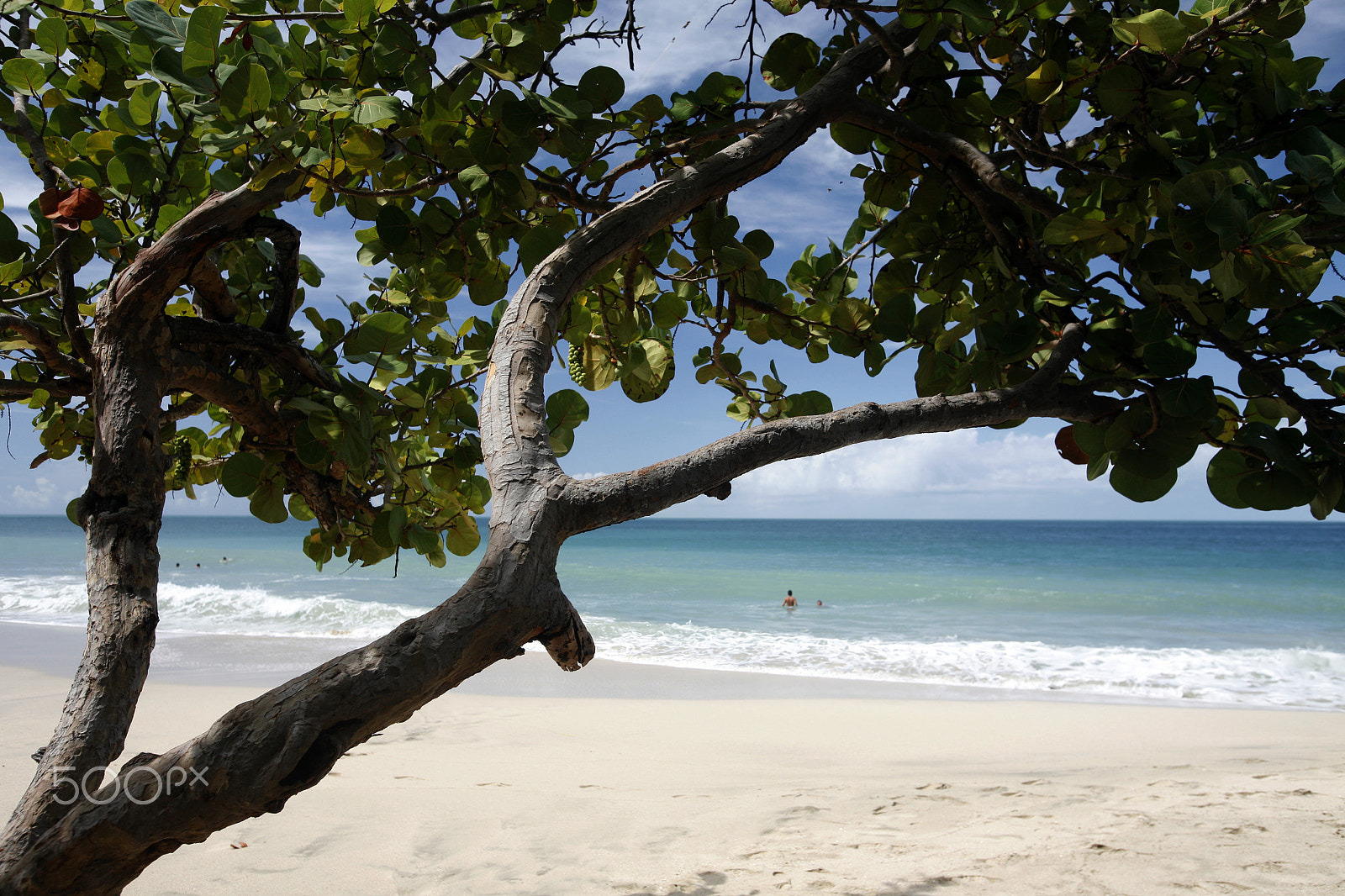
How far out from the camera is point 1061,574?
2434cm

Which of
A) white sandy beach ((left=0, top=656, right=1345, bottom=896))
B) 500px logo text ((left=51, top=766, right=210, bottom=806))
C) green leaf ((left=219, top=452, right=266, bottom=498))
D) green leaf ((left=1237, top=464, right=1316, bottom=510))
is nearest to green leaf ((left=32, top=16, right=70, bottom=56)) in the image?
green leaf ((left=219, top=452, right=266, bottom=498))

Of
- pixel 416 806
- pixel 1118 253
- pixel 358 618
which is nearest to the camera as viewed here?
pixel 1118 253

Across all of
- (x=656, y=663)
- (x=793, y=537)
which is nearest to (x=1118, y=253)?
(x=656, y=663)

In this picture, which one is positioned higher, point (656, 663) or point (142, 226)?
point (142, 226)

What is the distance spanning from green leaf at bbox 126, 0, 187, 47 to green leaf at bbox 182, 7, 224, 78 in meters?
0.11

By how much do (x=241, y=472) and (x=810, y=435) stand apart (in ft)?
3.93

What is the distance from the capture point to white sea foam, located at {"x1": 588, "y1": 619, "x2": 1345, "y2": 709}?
27.4ft

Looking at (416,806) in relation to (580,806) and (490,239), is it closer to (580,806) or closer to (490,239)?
(580,806)

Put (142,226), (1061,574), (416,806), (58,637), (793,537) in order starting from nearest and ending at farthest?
1. (142,226)
2. (416,806)
3. (58,637)
4. (1061,574)
5. (793,537)

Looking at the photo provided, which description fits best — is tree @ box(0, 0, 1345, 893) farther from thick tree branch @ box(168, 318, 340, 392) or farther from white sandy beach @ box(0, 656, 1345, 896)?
white sandy beach @ box(0, 656, 1345, 896)

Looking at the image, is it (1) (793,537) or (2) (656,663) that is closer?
(2) (656,663)

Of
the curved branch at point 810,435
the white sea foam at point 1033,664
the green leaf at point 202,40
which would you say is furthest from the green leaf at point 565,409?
the white sea foam at point 1033,664

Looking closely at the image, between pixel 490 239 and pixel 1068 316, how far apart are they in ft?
3.69

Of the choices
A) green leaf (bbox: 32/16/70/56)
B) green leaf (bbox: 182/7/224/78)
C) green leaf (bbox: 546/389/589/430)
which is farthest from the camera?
green leaf (bbox: 32/16/70/56)
